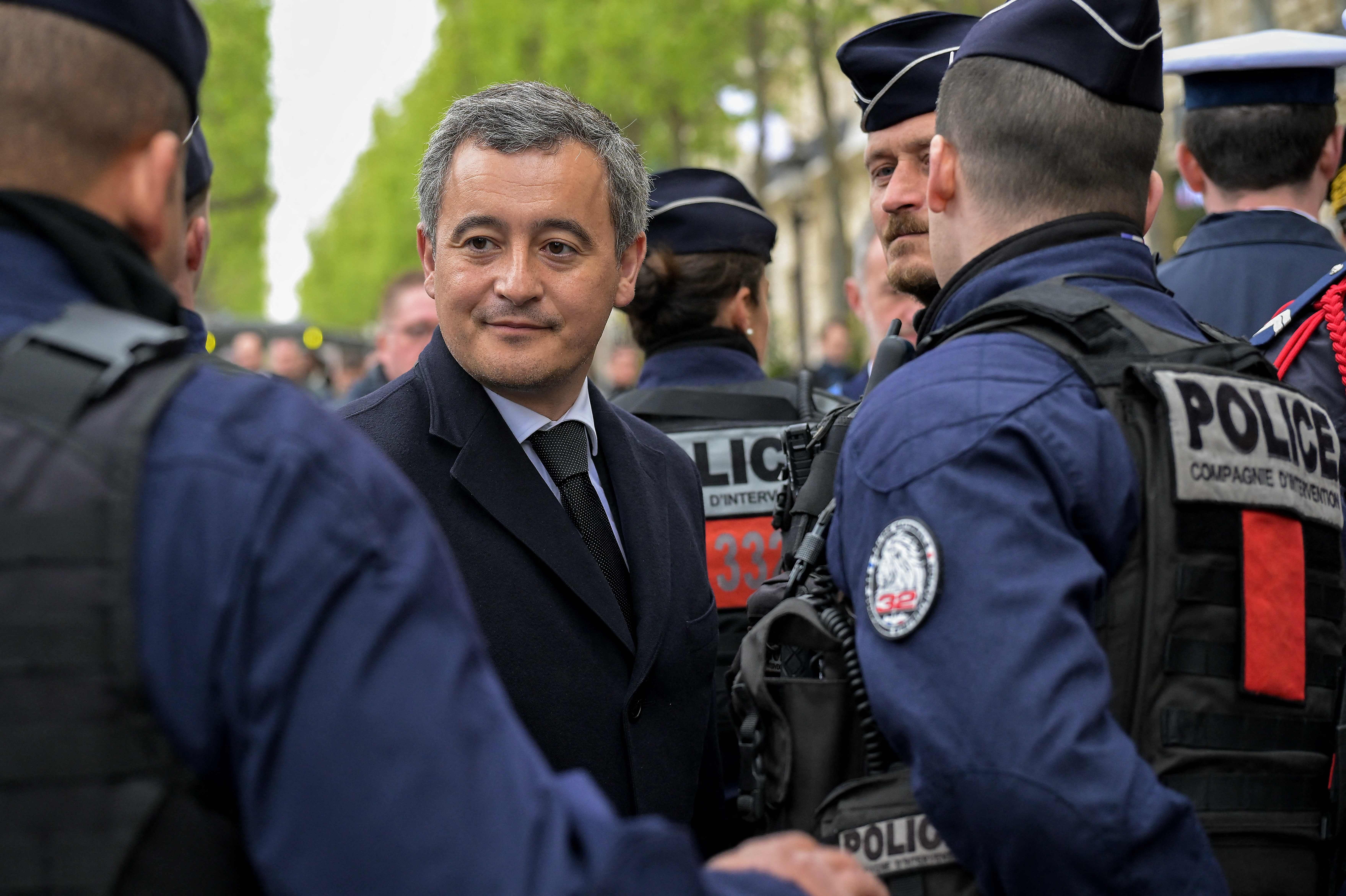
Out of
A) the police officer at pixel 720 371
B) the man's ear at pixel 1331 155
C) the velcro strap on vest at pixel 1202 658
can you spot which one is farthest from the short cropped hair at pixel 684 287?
the velcro strap on vest at pixel 1202 658

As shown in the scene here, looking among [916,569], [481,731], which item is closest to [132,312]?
[481,731]

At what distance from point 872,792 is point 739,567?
5.97 ft

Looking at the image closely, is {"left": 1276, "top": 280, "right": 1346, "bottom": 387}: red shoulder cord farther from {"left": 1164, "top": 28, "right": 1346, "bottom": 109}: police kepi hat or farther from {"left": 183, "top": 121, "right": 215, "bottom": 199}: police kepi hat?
{"left": 183, "top": 121, "right": 215, "bottom": 199}: police kepi hat

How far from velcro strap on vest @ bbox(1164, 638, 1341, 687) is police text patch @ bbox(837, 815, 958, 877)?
0.43 metres

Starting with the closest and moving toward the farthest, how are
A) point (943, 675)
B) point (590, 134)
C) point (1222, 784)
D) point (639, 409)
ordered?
point (943, 675) < point (1222, 784) < point (590, 134) < point (639, 409)

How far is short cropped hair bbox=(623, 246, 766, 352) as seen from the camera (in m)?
4.36

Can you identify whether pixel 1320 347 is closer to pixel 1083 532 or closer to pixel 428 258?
pixel 1083 532

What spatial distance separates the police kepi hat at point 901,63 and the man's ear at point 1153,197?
0.82 meters

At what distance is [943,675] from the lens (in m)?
1.92

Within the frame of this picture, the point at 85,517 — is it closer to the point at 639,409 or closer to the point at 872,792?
the point at 872,792

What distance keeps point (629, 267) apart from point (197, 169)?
1.56 meters

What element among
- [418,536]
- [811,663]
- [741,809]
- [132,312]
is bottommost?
[741,809]

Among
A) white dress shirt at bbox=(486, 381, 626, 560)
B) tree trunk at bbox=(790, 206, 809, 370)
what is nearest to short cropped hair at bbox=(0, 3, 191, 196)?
white dress shirt at bbox=(486, 381, 626, 560)

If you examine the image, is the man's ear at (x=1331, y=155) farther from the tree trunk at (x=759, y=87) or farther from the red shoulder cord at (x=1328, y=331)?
the tree trunk at (x=759, y=87)
